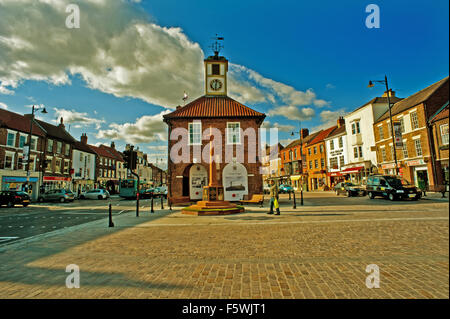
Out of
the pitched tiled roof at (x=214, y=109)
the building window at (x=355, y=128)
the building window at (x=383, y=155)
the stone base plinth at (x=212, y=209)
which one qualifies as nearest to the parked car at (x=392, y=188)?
the pitched tiled roof at (x=214, y=109)

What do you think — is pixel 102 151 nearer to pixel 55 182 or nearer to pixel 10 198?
pixel 55 182

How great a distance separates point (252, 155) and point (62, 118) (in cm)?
4322

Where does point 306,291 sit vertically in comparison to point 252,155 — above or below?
below

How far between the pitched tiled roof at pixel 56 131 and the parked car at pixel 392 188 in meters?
44.7

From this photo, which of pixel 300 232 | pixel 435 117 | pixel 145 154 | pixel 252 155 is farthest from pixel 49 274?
pixel 145 154

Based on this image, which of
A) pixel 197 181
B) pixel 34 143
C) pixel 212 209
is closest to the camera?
pixel 212 209

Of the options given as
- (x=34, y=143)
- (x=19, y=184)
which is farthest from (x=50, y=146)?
(x=19, y=184)

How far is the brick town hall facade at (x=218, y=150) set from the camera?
20328 millimetres

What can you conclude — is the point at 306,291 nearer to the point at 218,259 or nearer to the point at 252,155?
the point at 218,259

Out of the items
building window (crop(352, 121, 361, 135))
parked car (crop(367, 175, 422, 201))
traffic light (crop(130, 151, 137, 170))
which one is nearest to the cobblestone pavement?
traffic light (crop(130, 151, 137, 170))

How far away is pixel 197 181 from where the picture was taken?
69.1 feet

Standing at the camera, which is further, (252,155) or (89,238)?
(252,155)

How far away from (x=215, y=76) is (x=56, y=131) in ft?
112

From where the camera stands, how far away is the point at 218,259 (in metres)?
5.14
